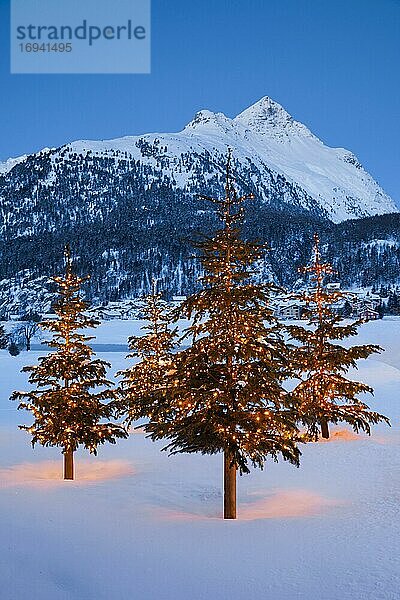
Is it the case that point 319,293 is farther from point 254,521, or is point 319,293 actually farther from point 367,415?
point 254,521

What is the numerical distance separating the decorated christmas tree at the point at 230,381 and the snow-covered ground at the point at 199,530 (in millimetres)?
1955

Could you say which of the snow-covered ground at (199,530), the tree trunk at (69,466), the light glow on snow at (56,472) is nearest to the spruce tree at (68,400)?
the tree trunk at (69,466)

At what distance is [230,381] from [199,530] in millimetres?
3617

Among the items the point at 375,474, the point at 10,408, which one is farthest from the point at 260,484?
the point at 10,408

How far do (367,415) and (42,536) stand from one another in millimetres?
15169

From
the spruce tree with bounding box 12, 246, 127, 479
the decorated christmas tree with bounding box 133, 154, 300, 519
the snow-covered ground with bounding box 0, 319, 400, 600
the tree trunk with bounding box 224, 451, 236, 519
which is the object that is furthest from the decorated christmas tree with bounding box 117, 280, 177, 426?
the decorated christmas tree with bounding box 133, 154, 300, 519

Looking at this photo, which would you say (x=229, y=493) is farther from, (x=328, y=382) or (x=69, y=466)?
(x=328, y=382)

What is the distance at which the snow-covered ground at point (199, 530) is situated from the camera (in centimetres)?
1046

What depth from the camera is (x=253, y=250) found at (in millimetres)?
15438

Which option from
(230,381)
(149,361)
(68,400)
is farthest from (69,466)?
(230,381)

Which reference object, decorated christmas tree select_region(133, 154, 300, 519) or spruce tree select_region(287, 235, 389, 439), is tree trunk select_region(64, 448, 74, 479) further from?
spruce tree select_region(287, 235, 389, 439)

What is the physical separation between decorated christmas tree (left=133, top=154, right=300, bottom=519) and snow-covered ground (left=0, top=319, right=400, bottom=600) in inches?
77.0

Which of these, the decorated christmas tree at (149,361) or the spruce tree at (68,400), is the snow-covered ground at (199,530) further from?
the decorated christmas tree at (149,361)

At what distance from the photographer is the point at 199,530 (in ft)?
44.9
